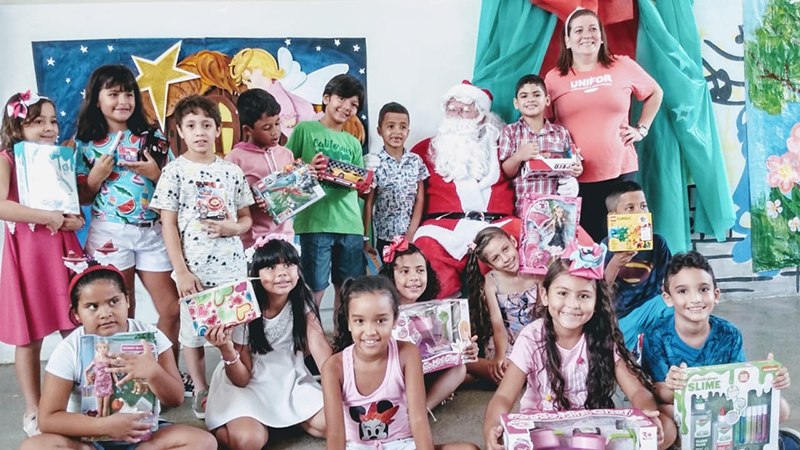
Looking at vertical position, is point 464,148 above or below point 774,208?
above

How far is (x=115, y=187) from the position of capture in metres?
2.76

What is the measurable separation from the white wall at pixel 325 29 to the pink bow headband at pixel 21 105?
1.09 metres

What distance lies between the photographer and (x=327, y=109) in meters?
3.26

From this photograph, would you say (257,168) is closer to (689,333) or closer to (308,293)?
(308,293)

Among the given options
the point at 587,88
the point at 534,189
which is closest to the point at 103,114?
the point at 534,189

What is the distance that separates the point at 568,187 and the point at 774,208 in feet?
6.47

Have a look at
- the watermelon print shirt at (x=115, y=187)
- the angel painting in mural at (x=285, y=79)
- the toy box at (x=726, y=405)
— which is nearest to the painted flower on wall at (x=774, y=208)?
the toy box at (x=726, y=405)

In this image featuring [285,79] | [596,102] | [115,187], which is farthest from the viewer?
[285,79]

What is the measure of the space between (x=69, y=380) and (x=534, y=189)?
7.63ft

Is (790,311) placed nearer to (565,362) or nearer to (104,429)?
(565,362)

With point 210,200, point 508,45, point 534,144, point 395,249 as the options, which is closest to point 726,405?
point 395,249

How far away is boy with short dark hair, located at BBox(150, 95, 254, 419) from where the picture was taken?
8.70 ft

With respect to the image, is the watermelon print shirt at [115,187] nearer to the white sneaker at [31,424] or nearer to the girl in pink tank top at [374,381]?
the white sneaker at [31,424]

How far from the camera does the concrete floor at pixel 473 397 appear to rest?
2541mm
